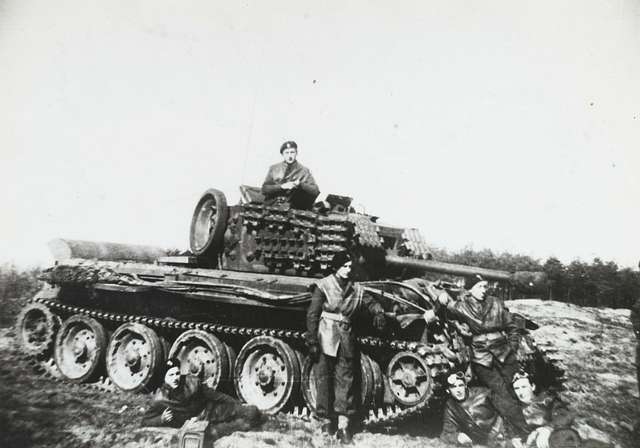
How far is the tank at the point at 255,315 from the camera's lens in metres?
7.03

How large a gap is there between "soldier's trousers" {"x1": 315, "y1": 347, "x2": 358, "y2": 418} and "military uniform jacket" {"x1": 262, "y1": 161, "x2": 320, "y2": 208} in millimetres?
2858

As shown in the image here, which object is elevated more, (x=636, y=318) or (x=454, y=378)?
(x=636, y=318)

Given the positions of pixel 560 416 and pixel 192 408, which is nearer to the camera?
pixel 560 416

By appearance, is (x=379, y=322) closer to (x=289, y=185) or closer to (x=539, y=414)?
(x=539, y=414)

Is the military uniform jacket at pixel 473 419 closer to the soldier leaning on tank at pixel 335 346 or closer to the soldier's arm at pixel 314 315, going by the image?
the soldier leaning on tank at pixel 335 346

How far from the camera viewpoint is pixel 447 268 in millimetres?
7805

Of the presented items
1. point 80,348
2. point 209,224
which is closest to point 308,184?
point 209,224

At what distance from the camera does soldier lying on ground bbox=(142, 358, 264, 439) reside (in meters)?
6.28

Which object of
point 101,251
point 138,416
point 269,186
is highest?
point 269,186

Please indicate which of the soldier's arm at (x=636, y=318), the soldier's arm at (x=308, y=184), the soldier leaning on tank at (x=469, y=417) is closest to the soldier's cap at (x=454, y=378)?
the soldier leaning on tank at (x=469, y=417)

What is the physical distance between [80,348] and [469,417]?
7452 millimetres

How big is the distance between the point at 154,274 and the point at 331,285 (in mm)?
3704

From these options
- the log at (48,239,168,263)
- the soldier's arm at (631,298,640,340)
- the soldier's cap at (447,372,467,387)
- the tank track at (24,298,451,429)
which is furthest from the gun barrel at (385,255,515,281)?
the log at (48,239,168,263)

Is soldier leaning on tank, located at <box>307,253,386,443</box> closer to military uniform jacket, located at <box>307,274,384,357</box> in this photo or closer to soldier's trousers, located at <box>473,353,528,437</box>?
military uniform jacket, located at <box>307,274,384,357</box>
